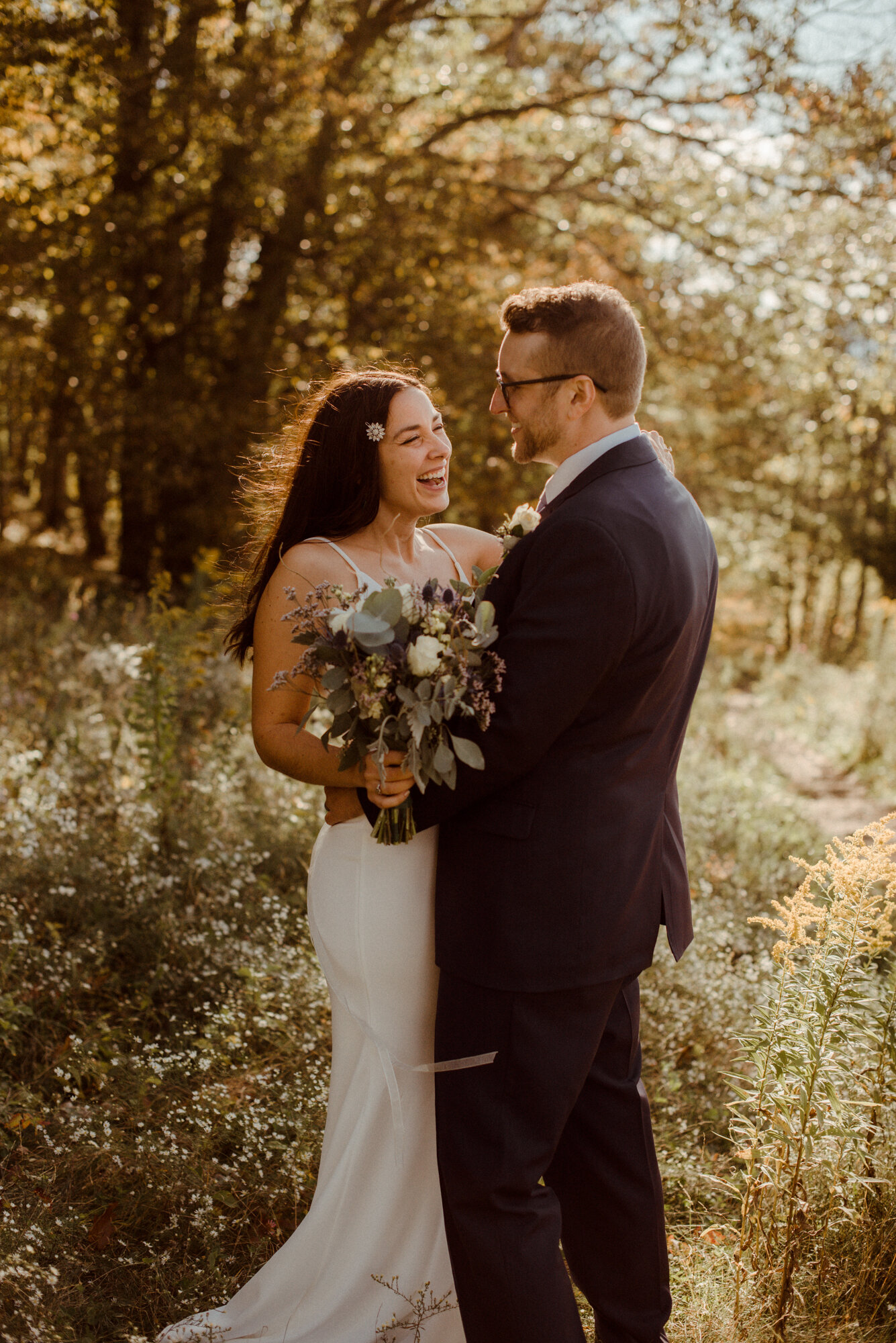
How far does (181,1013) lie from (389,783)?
2.27 meters

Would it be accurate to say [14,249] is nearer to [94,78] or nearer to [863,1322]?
[94,78]

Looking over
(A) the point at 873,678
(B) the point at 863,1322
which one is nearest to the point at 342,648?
(B) the point at 863,1322

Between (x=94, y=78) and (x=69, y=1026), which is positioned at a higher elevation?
(x=94, y=78)

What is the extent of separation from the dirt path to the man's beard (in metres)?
5.38

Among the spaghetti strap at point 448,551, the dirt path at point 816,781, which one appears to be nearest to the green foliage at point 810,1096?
the spaghetti strap at point 448,551

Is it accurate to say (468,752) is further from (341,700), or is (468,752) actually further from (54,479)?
(54,479)

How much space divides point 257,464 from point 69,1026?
2.18m

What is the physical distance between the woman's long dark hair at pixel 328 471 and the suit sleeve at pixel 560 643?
0.86 meters

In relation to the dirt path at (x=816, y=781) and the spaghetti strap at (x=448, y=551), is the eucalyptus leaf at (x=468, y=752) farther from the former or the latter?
the dirt path at (x=816, y=781)

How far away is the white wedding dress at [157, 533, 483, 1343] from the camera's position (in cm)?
245

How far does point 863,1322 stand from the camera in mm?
2557

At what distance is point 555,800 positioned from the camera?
210 cm

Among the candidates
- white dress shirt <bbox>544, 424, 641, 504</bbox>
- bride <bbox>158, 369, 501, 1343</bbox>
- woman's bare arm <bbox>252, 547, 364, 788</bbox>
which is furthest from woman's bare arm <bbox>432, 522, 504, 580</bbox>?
white dress shirt <bbox>544, 424, 641, 504</bbox>

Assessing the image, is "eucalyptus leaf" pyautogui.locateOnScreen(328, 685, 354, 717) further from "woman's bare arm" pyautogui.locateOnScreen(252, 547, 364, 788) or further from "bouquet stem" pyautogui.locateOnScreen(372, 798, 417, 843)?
"woman's bare arm" pyautogui.locateOnScreen(252, 547, 364, 788)
